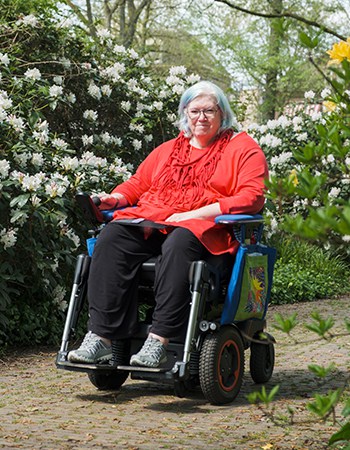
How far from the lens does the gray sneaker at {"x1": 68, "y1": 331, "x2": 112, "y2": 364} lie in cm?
445

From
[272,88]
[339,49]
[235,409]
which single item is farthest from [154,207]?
[272,88]

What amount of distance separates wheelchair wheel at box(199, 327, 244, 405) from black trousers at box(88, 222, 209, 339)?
17cm

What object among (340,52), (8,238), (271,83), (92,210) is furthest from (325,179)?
(271,83)

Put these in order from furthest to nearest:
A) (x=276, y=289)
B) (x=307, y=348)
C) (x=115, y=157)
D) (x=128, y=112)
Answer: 1. (x=276, y=289)
2. (x=128, y=112)
3. (x=115, y=157)
4. (x=307, y=348)

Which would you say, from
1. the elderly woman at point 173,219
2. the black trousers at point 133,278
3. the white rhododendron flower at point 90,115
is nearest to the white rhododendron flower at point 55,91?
the white rhododendron flower at point 90,115

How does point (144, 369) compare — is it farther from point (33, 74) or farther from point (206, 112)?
point (33, 74)

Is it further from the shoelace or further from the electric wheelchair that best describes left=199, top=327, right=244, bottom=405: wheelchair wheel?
the shoelace

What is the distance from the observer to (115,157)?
23.3 ft

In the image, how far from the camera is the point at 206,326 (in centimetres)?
449

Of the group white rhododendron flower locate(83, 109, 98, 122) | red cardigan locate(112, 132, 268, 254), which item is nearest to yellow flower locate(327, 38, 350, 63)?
red cardigan locate(112, 132, 268, 254)

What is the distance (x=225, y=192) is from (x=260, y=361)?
96 centimetres

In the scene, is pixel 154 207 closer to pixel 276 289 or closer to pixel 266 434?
pixel 266 434

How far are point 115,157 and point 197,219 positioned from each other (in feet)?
8.44

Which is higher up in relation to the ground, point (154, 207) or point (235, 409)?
point (154, 207)
